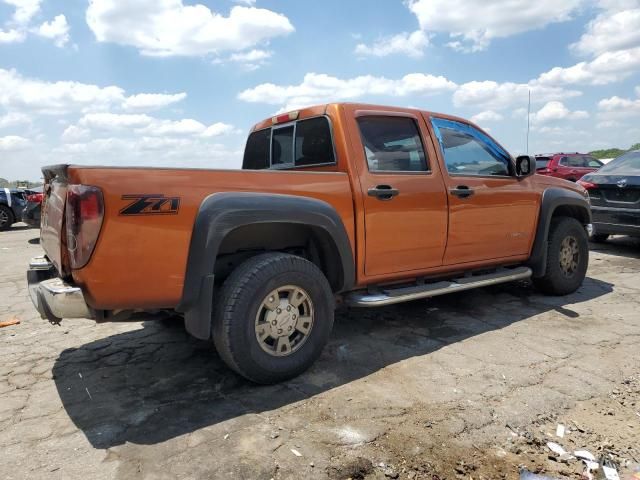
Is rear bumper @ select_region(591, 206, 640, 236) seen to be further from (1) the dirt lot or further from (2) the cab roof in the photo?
(2) the cab roof

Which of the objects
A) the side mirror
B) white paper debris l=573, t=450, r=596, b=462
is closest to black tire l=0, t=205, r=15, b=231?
→ the side mirror

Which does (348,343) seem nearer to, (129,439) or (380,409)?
(380,409)

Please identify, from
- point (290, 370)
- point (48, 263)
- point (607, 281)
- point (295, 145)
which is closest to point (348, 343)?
point (290, 370)

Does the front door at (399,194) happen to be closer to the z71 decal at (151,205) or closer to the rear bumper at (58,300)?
the z71 decal at (151,205)

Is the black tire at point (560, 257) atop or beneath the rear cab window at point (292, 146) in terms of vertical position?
beneath

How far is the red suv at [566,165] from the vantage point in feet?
54.2

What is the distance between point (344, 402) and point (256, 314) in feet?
2.49

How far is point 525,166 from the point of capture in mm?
4781

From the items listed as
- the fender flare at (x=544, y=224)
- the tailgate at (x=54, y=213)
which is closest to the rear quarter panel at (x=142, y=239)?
the tailgate at (x=54, y=213)

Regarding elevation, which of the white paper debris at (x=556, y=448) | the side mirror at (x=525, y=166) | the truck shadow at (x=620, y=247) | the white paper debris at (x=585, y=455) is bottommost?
the white paper debris at (x=585, y=455)

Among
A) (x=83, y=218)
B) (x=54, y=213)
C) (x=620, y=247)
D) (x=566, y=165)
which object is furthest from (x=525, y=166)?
(x=566, y=165)

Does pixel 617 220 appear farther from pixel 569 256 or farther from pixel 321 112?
pixel 321 112

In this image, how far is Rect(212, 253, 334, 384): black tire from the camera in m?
2.99

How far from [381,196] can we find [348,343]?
124 cm
